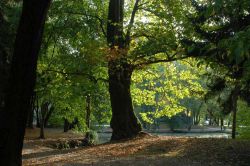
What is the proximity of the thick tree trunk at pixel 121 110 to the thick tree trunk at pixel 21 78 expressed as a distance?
10643 millimetres

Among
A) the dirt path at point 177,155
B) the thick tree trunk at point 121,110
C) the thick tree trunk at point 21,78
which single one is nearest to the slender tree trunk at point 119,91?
the thick tree trunk at point 121,110

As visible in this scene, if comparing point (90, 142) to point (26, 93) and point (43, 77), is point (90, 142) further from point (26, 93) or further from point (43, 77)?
point (26, 93)

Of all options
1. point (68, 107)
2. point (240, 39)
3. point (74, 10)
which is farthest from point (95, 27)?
point (240, 39)

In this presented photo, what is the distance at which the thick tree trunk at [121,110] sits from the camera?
19125mm

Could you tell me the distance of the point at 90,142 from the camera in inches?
1213

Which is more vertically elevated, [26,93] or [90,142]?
[26,93]

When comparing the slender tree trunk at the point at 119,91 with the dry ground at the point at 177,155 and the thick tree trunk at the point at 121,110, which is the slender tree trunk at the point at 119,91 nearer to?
the thick tree trunk at the point at 121,110

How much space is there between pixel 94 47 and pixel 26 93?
939 centimetres

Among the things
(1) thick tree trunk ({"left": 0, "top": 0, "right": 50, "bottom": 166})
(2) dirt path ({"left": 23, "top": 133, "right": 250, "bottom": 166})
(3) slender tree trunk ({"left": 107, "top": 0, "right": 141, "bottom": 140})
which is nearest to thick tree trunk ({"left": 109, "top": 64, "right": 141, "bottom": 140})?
(3) slender tree trunk ({"left": 107, "top": 0, "right": 141, "bottom": 140})

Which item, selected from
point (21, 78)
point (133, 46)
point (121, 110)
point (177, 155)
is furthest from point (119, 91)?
point (21, 78)

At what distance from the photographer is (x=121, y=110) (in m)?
19.3

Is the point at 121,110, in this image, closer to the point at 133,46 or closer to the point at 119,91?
the point at 119,91

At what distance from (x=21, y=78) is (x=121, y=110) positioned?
11279 mm

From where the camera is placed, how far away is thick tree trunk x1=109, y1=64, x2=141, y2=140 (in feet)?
62.7
